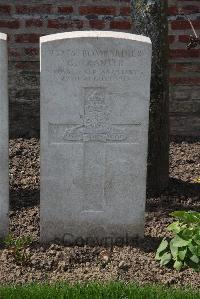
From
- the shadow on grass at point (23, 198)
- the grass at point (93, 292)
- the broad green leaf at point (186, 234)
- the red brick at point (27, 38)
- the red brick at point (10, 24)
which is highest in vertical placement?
the red brick at point (10, 24)

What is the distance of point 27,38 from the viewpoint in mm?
6914

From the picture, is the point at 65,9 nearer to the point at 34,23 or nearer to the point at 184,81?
the point at 34,23

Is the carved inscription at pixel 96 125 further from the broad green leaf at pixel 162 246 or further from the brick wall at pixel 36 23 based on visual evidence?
the brick wall at pixel 36 23

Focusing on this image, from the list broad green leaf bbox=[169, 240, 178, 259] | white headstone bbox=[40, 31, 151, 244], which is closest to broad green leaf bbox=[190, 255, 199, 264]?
broad green leaf bbox=[169, 240, 178, 259]

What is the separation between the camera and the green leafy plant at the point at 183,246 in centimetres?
455

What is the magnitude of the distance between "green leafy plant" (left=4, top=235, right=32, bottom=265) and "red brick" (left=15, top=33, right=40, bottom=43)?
8.71ft

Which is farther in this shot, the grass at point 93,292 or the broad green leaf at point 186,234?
the broad green leaf at point 186,234

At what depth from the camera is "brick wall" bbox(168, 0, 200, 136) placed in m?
6.89

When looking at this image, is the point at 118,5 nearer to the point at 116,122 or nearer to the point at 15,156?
the point at 15,156

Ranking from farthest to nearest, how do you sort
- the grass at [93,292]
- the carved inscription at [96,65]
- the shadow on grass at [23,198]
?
1. the shadow on grass at [23,198]
2. the carved inscription at [96,65]
3. the grass at [93,292]

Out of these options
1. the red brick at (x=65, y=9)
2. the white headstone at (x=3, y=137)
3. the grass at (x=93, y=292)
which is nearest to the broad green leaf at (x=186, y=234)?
the grass at (x=93, y=292)

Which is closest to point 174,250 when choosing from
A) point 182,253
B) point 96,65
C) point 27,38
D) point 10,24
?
point 182,253

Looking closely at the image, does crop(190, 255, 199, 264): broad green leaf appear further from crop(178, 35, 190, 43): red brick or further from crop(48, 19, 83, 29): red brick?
crop(48, 19, 83, 29): red brick

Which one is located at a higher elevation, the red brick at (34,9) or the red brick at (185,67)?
the red brick at (34,9)
